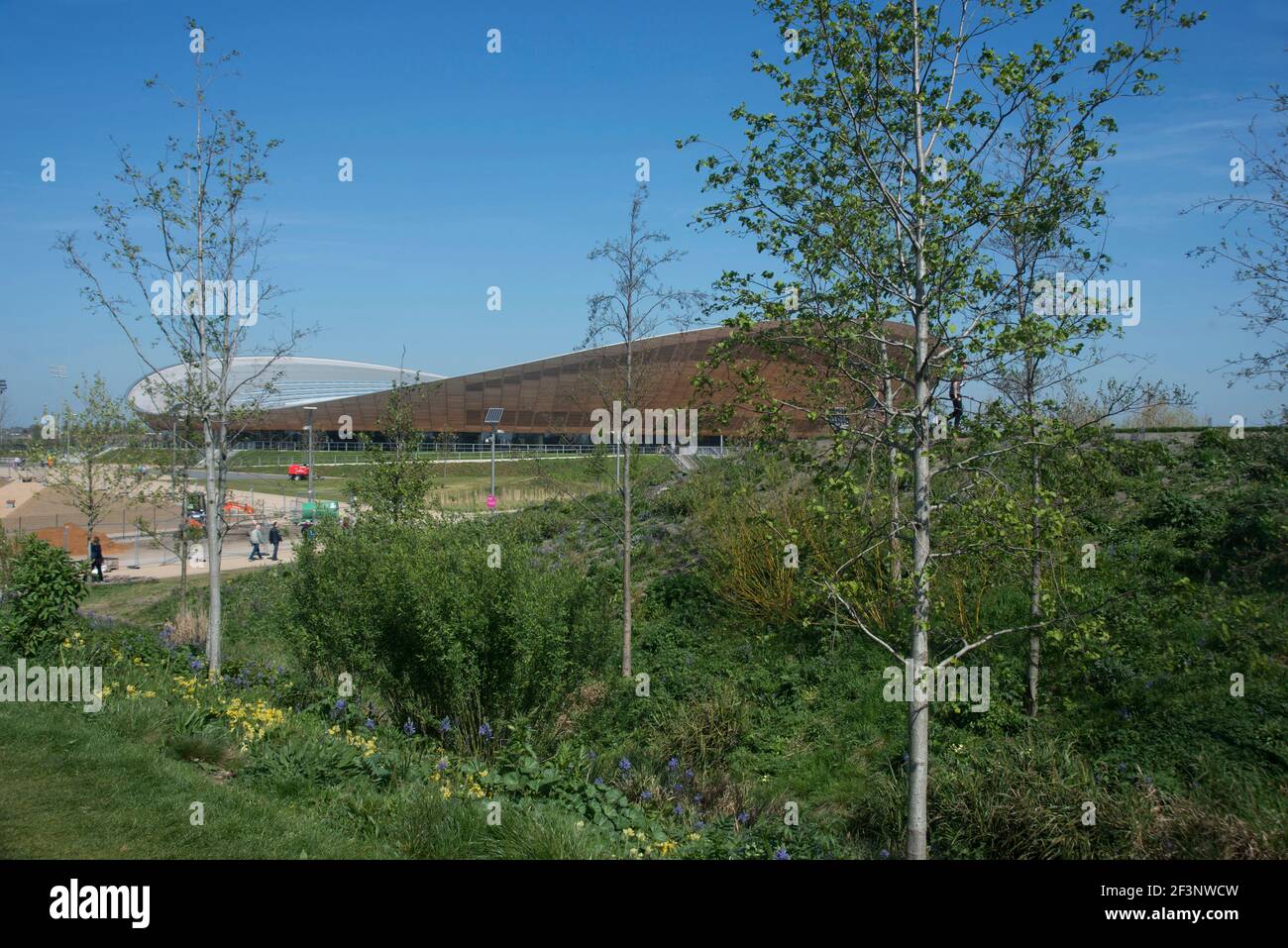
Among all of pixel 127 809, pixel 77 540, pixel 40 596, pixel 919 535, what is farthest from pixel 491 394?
pixel 919 535

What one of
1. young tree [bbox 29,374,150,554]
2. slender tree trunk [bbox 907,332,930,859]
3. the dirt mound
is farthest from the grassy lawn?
the dirt mound

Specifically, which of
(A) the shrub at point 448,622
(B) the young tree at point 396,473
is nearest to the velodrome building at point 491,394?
(B) the young tree at point 396,473

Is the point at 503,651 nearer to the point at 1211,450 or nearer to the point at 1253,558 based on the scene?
the point at 1253,558

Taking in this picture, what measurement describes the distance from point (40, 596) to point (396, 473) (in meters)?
5.66

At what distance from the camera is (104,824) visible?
514 cm

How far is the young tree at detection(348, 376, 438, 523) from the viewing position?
44.9ft

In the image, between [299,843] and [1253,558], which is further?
[1253,558]

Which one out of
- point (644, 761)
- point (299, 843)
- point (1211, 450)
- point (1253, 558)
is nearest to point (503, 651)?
point (644, 761)

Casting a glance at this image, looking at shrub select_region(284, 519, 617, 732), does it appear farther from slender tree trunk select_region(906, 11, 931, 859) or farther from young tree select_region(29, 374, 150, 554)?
young tree select_region(29, 374, 150, 554)

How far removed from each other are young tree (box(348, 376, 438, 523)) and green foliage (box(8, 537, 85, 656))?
4.40 meters

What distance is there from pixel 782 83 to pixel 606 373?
6.36 meters

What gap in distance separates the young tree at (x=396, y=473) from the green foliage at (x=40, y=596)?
4400 mm

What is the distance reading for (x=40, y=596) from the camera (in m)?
8.96
